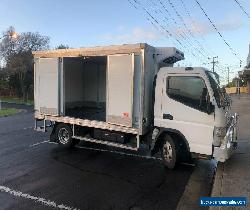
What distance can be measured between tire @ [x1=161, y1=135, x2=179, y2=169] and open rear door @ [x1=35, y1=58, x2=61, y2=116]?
13.8 ft

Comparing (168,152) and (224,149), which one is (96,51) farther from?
(224,149)

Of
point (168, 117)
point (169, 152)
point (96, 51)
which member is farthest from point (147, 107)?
point (96, 51)

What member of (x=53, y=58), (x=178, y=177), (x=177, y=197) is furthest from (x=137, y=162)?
(x=53, y=58)

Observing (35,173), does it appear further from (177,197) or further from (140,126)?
(177,197)

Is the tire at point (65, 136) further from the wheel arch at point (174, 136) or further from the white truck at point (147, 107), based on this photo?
the wheel arch at point (174, 136)

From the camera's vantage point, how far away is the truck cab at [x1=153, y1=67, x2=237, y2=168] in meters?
8.48

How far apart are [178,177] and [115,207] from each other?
2.56 m

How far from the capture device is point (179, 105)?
357 inches

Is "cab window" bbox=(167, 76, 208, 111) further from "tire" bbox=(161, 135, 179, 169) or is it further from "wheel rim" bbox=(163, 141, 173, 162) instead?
"wheel rim" bbox=(163, 141, 173, 162)

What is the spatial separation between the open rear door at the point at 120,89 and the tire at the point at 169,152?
1.14 meters

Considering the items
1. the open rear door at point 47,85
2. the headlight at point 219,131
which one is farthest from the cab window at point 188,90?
the open rear door at point 47,85

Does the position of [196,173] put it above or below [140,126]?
below

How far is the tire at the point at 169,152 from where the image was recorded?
920cm

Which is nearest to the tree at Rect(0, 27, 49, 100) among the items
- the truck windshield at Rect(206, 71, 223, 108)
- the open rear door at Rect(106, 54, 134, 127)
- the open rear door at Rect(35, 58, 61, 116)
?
the open rear door at Rect(35, 58, 61, 116)
